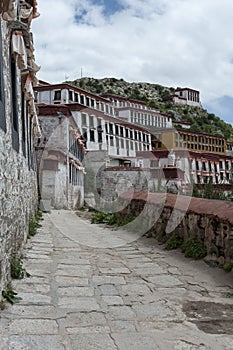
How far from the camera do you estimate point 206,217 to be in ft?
24.0

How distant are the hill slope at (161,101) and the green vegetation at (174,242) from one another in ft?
287

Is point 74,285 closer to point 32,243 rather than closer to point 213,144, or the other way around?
point 32,243

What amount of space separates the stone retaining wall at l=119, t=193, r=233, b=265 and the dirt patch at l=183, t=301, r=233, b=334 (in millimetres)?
1606

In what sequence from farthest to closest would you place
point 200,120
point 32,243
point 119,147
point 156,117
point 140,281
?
point 200,120
point 156,117
point 119,147
point 32,243
point 140,281

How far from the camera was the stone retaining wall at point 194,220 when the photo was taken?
6582mm

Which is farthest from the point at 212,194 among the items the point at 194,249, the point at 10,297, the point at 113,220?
the point at 10,297

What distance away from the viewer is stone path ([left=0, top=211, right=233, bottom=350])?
3.69 m

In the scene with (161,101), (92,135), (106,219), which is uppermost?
(161,101)

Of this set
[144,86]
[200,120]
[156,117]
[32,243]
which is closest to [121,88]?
[144,86]

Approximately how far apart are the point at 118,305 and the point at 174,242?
4160mm

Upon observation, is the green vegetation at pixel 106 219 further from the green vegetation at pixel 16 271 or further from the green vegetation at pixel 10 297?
the green vegetation at pixel 10 297

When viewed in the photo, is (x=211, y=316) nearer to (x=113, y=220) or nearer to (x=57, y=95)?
(x=113, y=220)

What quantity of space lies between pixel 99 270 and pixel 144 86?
130 meters

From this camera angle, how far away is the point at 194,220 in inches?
311
